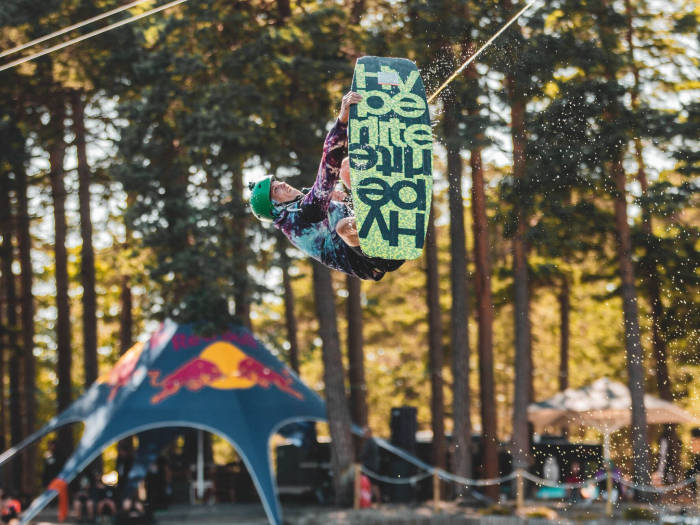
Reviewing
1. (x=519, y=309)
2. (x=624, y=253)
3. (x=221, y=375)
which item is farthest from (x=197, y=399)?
(x=624, y=253)

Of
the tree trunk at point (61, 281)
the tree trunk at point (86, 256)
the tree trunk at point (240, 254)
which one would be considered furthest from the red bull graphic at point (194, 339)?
the tree trunk at point (61, 281)

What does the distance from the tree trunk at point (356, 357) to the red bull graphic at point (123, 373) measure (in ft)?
19.2

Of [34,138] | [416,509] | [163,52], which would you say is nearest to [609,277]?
[416,509]

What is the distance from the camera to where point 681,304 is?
8.87m

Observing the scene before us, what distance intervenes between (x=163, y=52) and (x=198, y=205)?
2.70 meters

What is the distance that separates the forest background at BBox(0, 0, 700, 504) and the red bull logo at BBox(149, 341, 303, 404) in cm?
69

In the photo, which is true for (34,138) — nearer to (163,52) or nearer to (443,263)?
(163,52)

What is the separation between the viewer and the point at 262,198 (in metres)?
5.46

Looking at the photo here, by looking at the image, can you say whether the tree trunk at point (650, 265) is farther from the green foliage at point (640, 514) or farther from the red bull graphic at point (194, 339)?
the red bull graphic at point (194, 339)

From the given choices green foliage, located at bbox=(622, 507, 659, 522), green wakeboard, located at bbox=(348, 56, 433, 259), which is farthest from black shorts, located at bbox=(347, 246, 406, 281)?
green foliage, located at bbox=(622, 507, 659, 522)

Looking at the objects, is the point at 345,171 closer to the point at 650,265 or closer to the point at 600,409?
the point at 650,265

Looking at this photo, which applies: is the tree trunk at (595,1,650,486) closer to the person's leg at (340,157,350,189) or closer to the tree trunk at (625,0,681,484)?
the tree trunk at (625,0,681,484)

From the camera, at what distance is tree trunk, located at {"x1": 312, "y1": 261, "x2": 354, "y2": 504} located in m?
15.7

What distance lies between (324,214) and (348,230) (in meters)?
0.20
